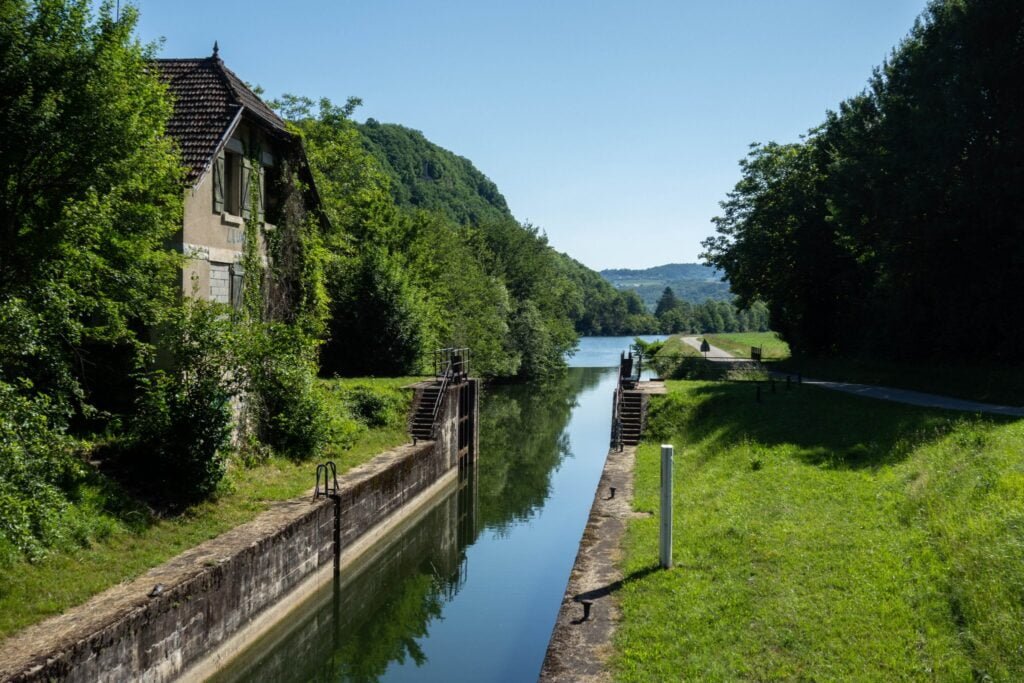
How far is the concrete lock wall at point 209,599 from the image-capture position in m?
8.84

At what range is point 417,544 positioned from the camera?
787 inches

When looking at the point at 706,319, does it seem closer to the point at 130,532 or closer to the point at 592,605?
the point at 130,532

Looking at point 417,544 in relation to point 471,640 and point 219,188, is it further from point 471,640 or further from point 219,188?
point 219,188

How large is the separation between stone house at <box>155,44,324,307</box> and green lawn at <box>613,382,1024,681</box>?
980cm

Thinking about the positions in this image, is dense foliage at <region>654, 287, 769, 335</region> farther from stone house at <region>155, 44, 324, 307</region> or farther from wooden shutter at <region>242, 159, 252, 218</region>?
wooden shutter at <region>242, 159, 252, 218</region>

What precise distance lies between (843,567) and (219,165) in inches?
546

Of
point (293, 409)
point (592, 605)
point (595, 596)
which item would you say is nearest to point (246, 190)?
point (293, 409)

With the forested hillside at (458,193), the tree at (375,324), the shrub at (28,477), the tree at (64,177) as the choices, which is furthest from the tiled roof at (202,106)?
the forested hillside at (458,193)

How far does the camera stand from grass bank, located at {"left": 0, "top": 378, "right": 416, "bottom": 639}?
387 inches

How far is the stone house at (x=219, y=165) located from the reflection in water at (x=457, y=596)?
22.4 feet

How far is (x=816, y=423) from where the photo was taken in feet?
68.3

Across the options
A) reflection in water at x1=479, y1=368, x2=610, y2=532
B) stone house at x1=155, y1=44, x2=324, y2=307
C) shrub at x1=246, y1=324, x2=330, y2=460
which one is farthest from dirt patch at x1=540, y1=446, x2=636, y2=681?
stone house at x1=155, y1=44, x2=324, y2=307

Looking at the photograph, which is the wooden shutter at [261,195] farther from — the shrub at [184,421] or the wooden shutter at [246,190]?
the shrub at [184,421]

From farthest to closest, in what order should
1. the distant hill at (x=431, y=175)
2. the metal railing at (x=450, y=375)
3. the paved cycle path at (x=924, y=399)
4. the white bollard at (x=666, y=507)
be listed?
the distant hill at (x=431, y=175), the metal railing at (x=450, y=375), the paved cycle path at (x=924, y=399), the white bollard at (x=666, y=507)
